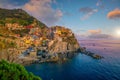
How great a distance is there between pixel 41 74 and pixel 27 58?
31.6 m

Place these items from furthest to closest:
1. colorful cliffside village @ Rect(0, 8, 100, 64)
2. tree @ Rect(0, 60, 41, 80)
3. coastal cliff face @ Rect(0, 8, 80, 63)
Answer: coastal cliff face @ Rect(0, 8, 80, 63) → colorful cliffside village @ Rect(0, 8, 100, 64) → tree @ Rect(0, 60, 41, 80)

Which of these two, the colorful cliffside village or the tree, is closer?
the tree

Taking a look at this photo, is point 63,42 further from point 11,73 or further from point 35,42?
point 11,73

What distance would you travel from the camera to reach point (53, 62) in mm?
105812

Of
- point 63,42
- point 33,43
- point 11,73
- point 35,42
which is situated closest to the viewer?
point 11,73

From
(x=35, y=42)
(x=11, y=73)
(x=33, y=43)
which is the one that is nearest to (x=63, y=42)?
(x=35, y=42)

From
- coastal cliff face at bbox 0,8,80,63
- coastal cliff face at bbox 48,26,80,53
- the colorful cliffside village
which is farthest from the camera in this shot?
coastal cliff face at bbox 48,26,80,53

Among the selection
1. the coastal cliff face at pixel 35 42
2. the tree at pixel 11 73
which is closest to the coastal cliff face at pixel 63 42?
the coastal cliff face at pixel 35 42

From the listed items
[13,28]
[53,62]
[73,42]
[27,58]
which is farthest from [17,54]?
[73,42]

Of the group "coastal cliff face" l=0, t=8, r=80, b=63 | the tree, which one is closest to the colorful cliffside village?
"coastal cliff face" l=0, t=8, r=80, b=63

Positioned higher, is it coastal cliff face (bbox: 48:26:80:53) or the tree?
coastal cliff face (bbox: 48:26:80:53)

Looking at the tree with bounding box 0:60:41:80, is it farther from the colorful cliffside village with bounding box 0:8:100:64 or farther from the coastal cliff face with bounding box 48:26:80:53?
the coastal cliff face with bounding box 48:26:80:53

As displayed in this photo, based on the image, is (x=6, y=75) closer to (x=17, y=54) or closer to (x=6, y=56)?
(x=6, y=56)

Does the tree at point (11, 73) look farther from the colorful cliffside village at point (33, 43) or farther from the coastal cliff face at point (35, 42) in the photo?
the coastal cliff face at point (35, 42)
